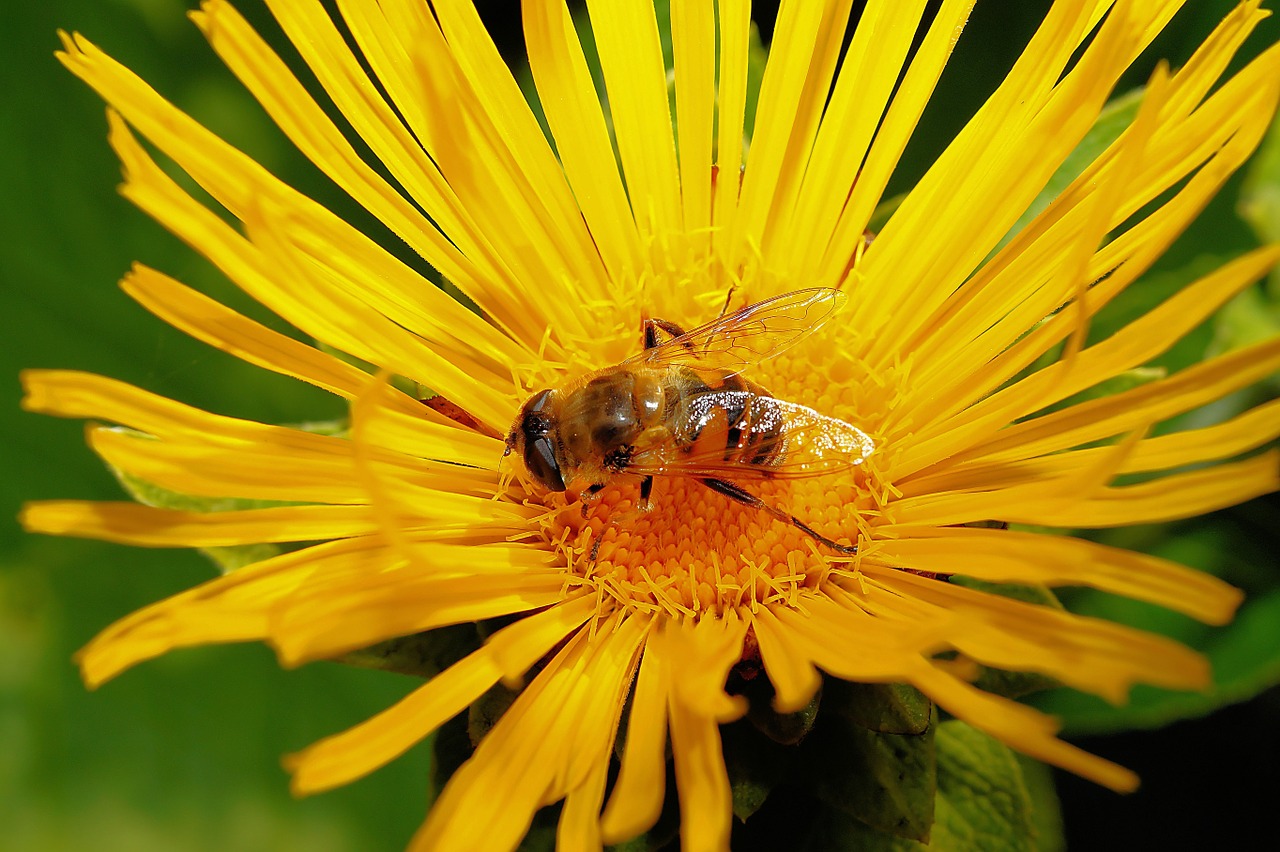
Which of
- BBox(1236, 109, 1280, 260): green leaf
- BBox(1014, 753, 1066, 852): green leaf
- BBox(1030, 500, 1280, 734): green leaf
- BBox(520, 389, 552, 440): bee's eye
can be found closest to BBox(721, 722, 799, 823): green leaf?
BBox(520, 389, 552, 440): bee's eye

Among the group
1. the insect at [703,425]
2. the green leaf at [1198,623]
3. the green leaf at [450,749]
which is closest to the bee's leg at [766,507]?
the insect at [703,425]

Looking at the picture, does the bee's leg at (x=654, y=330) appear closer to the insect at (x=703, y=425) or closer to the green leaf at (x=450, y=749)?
the insect at (x=703, y=425)

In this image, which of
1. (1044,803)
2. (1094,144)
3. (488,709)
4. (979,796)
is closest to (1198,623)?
(1044,803)

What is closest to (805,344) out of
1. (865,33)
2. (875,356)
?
(875,356)

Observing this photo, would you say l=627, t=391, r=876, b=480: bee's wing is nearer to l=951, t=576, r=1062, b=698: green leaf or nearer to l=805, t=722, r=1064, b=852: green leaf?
l=951, t=576, r=1062, b=698: green leaf

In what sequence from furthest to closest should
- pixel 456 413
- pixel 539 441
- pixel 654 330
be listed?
pixel 654 330
pixel 456 413
pixel 539 441

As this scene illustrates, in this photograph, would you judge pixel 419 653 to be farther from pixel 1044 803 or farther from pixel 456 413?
pixel 1044 803
